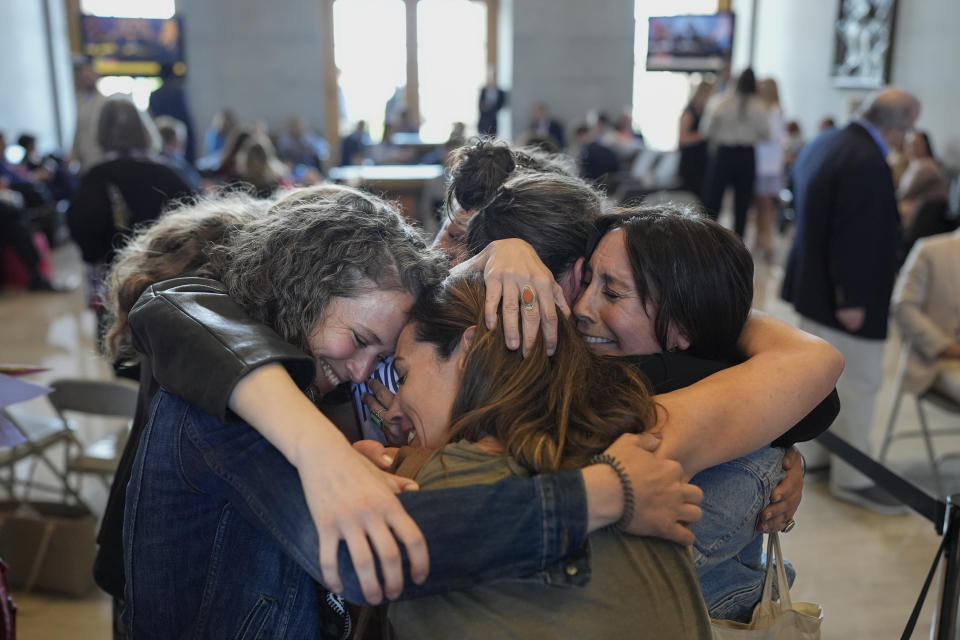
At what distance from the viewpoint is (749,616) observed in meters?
1.40

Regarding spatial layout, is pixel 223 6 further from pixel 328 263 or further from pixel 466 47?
pixel 328 263

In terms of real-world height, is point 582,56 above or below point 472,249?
above

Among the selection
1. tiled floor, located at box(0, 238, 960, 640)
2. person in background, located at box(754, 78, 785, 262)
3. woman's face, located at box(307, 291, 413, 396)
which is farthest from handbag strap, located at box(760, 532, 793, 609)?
person in background, located at box(754, 78, 785, 262)

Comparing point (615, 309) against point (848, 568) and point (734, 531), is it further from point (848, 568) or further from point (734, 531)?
point (848, 568)

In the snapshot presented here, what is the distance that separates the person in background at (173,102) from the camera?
13656 millimetres

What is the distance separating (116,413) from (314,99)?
12558 mm

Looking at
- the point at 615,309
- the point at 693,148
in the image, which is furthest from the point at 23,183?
the point at 615,309

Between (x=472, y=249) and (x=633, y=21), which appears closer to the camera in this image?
(x=472, y=249)

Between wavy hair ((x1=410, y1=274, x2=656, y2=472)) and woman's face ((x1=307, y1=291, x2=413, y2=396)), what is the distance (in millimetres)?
108

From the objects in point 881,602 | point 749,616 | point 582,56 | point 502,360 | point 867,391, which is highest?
point 582,56

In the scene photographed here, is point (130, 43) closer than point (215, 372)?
No

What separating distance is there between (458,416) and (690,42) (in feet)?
44.9

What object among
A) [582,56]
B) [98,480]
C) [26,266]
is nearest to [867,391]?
[98,480]

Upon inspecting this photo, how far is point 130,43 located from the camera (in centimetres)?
1383
